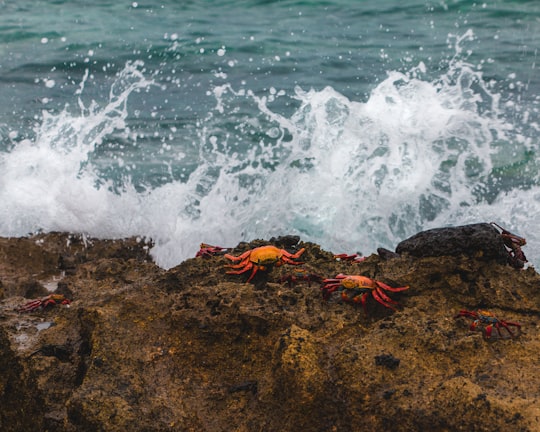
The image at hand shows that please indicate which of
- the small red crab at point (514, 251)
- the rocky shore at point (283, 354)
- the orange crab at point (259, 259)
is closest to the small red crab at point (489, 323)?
the rocky shore at point (283, 354)

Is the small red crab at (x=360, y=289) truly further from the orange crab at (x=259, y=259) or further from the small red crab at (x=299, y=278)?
the orange crab at (x=259, y=259)

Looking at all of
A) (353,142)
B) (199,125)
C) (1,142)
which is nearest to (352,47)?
(199,125)

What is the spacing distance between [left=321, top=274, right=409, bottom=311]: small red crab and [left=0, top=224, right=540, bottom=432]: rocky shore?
0.10 ft

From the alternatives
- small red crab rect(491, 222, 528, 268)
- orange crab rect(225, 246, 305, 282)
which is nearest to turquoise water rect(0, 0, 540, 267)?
small red crab rect(491, 222, 528, 268)

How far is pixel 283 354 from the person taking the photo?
2150 millimetres

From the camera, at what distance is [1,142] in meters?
7.73

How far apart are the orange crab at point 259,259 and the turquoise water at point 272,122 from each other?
2.45 metres

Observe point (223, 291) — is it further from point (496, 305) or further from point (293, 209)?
point (293, 209)

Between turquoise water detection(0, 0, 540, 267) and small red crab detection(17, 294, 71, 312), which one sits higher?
small red crab detection(17, 294, 71, 312)

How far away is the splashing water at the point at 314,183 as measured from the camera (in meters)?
5.52

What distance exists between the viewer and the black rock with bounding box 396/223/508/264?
2.58m

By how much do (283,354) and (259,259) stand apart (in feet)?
2.19

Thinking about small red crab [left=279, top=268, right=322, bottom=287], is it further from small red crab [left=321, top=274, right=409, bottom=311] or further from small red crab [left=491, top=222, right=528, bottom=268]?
small red crab [left=491, top=222, right=528, bottom=268]

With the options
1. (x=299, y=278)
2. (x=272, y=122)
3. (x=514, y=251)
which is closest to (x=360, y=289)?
(x=299, y=278)
